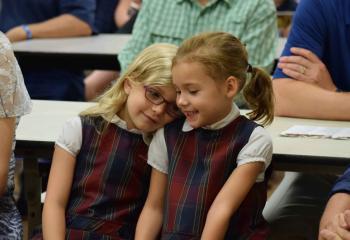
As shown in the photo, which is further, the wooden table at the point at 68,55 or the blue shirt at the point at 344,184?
the wooden table at the point at 68,55

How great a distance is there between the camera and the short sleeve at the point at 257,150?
7.19 feet

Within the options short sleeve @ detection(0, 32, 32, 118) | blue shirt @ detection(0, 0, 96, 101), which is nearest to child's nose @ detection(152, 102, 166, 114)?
short sleeve @ detection(0, 32, 32, 118)

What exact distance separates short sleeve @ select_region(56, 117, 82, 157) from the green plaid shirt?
1204mm

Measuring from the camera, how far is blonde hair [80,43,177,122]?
2299mm

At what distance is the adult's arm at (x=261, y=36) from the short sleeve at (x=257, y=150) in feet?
4.16

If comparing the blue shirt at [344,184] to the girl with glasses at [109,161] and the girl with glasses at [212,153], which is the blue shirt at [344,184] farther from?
the girl with glasses at [109,161]

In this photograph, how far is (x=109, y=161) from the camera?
93.8 inches

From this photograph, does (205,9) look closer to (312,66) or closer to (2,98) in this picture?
(312,66)

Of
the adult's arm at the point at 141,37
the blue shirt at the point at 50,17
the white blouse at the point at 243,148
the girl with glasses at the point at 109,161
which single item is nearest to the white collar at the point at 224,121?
the white blouse at the point at 243,148

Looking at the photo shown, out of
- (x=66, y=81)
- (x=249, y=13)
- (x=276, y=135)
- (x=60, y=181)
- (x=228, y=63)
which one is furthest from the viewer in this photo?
(x=66, y=81)

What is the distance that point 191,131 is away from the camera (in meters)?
2.29

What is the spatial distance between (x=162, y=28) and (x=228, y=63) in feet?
4.69

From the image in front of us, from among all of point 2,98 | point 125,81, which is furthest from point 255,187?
point 2,98

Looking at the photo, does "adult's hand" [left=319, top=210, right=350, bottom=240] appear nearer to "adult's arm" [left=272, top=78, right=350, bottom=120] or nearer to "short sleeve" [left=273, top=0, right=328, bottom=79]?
"adult's arm" [left=272, top=78, right=350, bottom=120]
